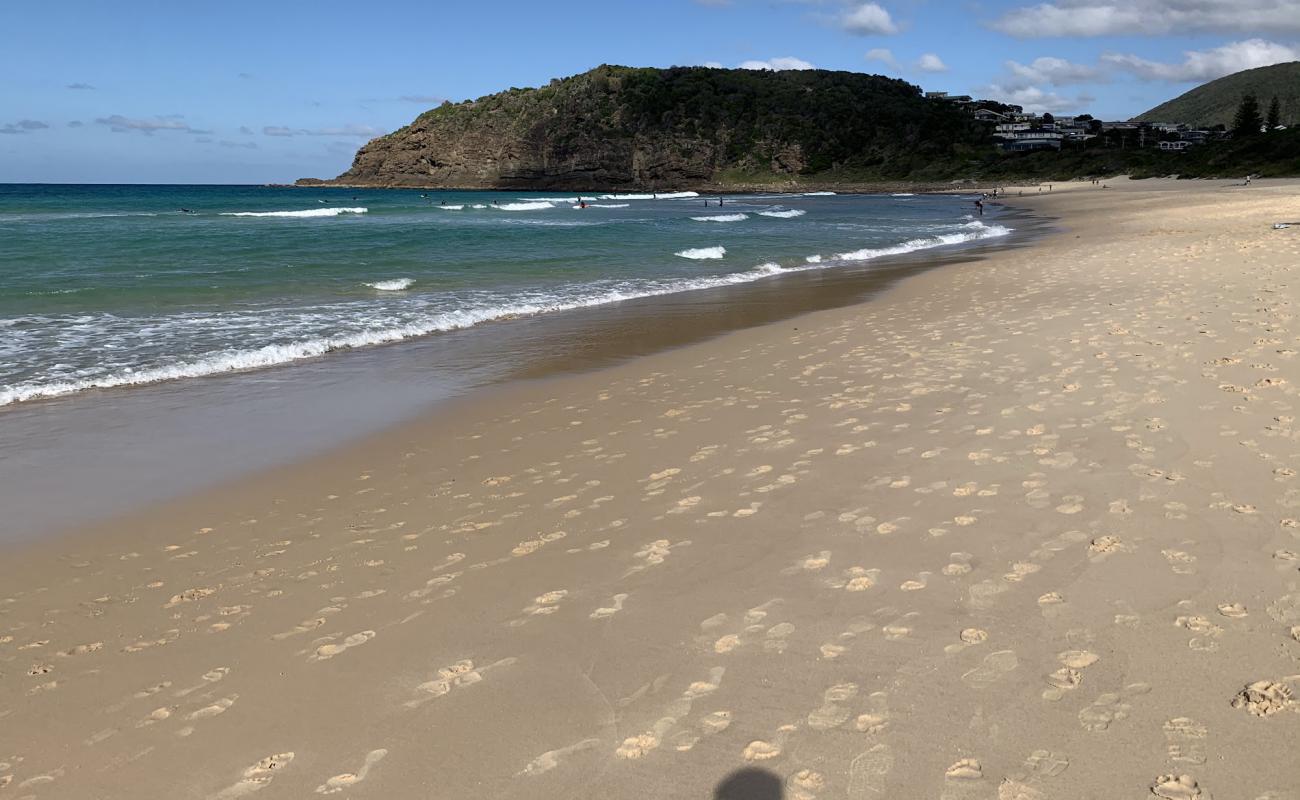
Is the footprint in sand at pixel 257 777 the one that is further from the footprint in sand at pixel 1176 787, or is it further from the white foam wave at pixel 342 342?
the white foam wave at pixel 342 342

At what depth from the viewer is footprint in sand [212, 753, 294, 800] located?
291 centimetres

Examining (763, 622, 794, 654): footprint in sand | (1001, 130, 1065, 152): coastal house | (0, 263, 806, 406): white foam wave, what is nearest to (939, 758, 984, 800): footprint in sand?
(763, 622, 794, 654): footprint in sand

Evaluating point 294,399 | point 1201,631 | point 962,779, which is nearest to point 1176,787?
point 962,779

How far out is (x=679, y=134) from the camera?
459 ft

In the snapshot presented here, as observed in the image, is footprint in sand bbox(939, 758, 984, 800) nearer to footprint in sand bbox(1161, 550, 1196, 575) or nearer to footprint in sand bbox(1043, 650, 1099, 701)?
footprint in sand bbox(1043, 650, 1099, 701)

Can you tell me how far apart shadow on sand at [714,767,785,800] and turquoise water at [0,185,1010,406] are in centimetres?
942

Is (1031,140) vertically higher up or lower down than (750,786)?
higher up

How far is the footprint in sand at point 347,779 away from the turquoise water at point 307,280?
8.33m

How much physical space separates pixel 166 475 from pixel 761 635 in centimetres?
521

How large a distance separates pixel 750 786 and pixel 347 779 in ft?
4.63

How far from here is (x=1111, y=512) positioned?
4.68 metres

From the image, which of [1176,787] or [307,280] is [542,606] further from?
[307,280]

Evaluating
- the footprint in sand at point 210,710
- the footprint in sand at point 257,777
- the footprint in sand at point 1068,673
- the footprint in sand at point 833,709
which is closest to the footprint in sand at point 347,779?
the footprint in sand at point 257,777

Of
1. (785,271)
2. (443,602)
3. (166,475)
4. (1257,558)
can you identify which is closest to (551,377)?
(166,475)
